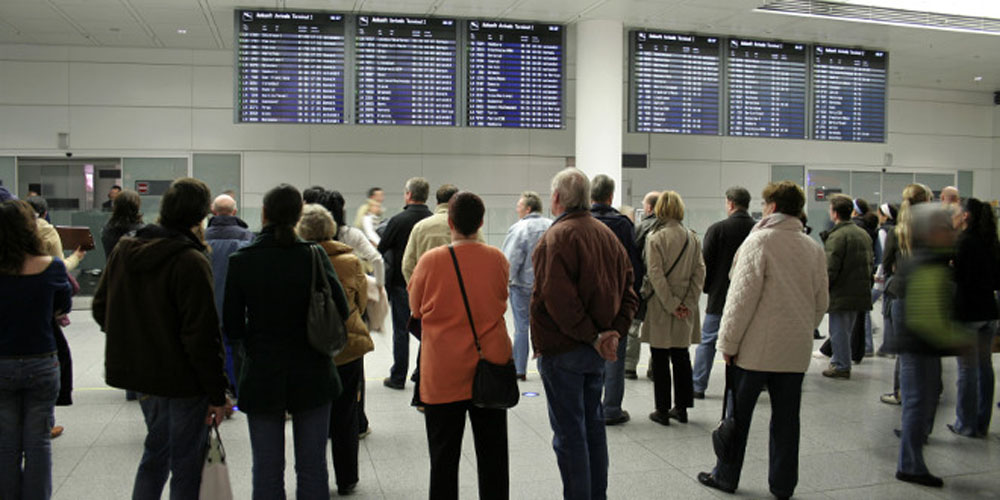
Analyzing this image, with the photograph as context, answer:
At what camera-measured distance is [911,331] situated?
388 cm

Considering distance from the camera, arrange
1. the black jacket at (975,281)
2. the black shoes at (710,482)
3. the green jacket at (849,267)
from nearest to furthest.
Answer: the black shoes at (710,482), the black jacket at (975,281), the green jacket at (849,267)

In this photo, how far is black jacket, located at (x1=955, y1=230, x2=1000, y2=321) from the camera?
4.39 meters

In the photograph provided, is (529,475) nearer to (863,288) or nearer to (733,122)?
(863,288)

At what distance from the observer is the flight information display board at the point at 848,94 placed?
408 inches

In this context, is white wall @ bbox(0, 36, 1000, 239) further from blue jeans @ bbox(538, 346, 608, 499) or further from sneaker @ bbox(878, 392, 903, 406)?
blue jeans @ bbox(538, 346, 608, 499)

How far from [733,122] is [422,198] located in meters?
5.65

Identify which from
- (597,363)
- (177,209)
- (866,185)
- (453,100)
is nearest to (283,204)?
(177,209)

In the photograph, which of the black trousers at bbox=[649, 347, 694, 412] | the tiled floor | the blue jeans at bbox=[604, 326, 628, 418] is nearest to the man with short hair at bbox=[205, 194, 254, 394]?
the tiled floor

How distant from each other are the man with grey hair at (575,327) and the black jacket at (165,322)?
57.2 inches

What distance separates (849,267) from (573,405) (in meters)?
4.48

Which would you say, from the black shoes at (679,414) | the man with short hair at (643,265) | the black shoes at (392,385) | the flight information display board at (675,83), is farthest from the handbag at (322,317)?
the flight information display board at (675,83)

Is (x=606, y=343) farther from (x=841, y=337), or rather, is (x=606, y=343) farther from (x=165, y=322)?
(x=841, y=337)

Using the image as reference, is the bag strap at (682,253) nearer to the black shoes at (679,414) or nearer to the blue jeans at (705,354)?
the blue jeans at (705,354)

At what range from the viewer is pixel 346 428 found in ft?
13.1
